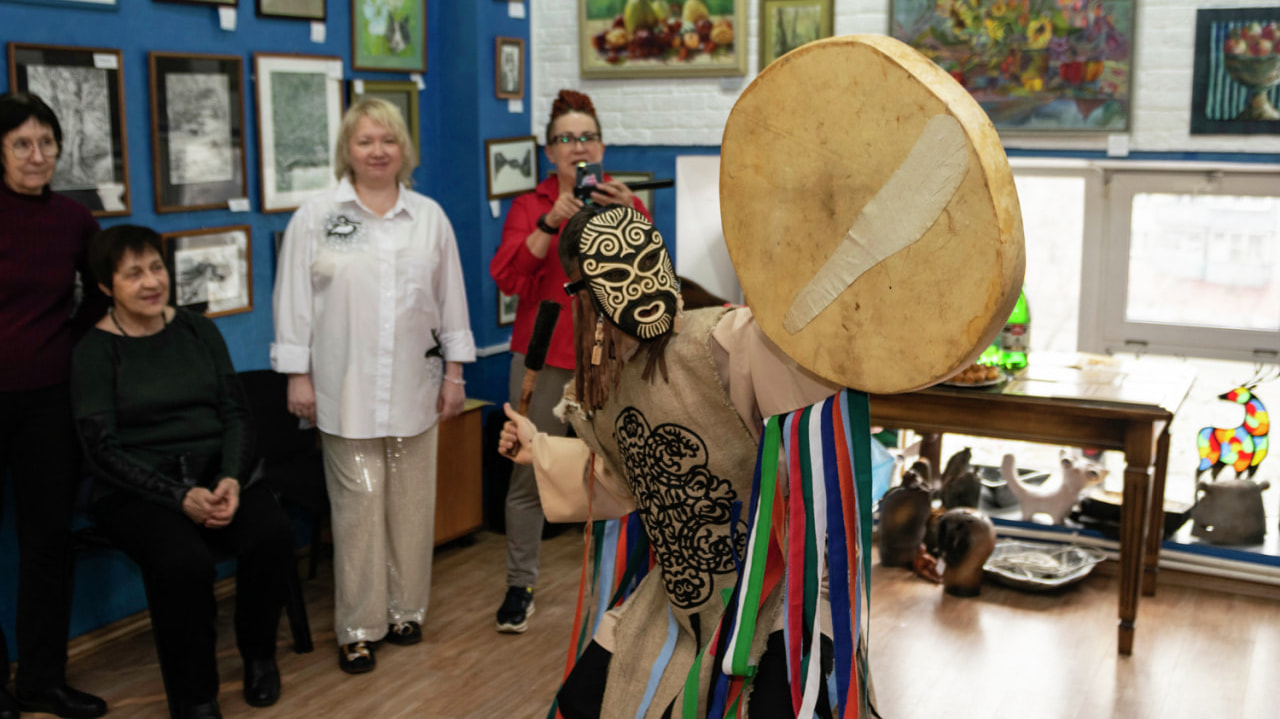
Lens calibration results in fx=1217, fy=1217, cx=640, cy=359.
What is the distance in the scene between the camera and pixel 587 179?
10.9ft

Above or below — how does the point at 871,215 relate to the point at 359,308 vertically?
above

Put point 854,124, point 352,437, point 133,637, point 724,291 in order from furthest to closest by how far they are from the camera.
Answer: point 724,291 → point 133,637 → point 352,437 → point 854,124

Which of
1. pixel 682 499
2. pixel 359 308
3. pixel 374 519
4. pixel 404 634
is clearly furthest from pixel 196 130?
pixel 682 499

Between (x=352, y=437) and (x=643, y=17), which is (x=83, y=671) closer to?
(x=352, y=437)

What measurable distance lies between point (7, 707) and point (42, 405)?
794 mm

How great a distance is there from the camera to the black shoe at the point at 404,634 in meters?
3.73

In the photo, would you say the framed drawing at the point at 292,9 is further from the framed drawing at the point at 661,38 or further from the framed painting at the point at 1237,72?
the framed painting at the point at 1237,72

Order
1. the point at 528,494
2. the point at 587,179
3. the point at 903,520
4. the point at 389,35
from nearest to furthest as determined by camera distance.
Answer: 1. the point at 587,179
2. the point at 528,494
3. the point at 903,520
4. the point at 389,35

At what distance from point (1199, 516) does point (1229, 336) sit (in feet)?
2.04

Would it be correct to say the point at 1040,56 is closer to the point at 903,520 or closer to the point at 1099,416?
the point at 1099,416

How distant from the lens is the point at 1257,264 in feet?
13.2

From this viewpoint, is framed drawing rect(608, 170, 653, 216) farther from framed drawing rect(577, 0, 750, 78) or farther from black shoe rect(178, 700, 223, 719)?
black shoe rect(178, 700, 223, 719)

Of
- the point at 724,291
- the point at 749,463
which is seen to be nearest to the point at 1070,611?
the point at 724,291

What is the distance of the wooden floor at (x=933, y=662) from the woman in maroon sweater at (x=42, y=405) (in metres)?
0.23
